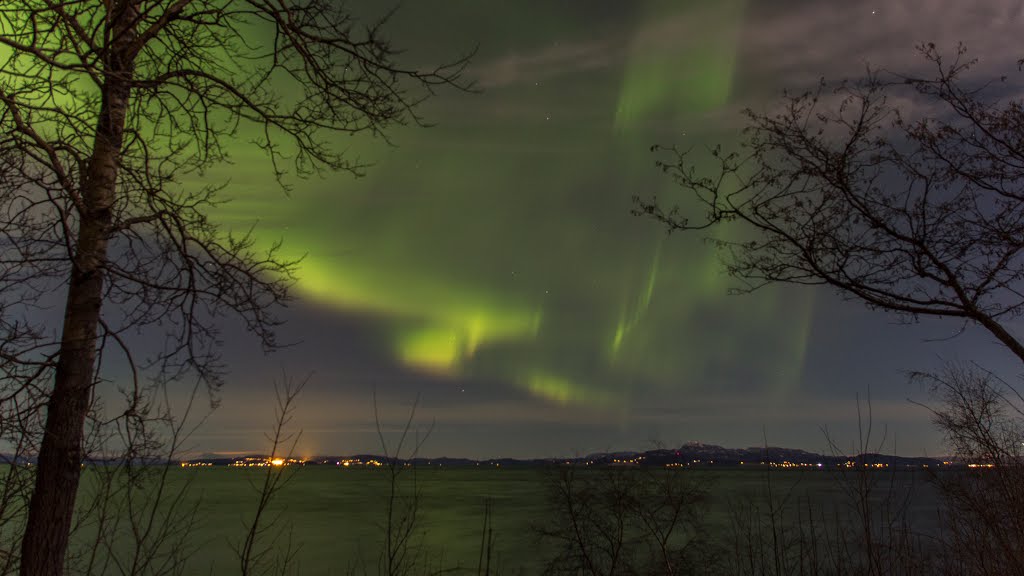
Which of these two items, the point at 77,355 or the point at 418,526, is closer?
the point at 77,355

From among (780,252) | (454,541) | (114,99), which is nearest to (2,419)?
(114,99)

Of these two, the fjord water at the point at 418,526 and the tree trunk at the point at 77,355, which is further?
the fjord water at the point at 418,526

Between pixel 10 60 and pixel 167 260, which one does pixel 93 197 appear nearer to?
pixel 167 260

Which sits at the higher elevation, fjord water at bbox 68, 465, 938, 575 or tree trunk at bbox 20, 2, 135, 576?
tree trunk at bbox 20, 2, 135, 576

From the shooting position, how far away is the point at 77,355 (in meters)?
5.28

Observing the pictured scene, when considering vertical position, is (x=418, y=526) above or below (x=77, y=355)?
below

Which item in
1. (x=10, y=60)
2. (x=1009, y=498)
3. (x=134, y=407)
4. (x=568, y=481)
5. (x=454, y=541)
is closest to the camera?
(x=10, y=60)

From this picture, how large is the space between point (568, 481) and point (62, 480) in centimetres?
600

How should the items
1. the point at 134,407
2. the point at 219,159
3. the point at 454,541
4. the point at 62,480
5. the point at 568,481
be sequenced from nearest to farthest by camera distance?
1. the point at 62,480
2. the point at 134,407
3. the point at 219,159
4. the point at 568,481
5. the point at 454,541

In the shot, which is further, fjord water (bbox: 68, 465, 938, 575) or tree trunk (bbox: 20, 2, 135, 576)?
fjord water (bbox: 68, 465, 938, 575)

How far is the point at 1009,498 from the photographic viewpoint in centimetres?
650

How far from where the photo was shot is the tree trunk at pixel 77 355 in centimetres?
481

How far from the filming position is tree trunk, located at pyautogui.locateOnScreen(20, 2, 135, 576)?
4809 millimetres

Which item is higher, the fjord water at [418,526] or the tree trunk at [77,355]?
the tree trunk at [77,355]
